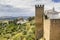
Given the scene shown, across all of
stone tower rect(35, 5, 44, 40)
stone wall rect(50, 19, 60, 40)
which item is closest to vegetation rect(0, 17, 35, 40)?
stone tower rect(35, 5, 44, 40)

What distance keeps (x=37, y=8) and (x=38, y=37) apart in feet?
7.53

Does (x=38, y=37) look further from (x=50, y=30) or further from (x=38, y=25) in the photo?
(x=50, y=30)

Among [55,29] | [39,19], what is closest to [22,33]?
[39,19]

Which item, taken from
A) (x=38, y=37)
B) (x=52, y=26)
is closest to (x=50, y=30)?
(x=52, y=26)

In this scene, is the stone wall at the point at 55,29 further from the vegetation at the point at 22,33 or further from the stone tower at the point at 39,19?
the vegetation at the point at 22,33

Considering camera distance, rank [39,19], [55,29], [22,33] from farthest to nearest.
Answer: [22,33], [39,19], [55,29]

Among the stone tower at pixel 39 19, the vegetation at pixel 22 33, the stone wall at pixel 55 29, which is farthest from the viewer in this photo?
the vegetation at pixel 22 33

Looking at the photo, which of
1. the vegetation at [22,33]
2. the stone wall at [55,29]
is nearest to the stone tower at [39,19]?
the vegetation at [22,33]

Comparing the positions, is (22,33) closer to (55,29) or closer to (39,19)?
(39,19)

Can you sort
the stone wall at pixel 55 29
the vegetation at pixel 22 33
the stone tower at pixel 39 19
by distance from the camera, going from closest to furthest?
the stone wall at pixel 55 29, the stone tower at pixel 39 19, the vegetation at pixel 22 33

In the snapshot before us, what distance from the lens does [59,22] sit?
10484mm

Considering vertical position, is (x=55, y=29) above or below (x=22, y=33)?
above

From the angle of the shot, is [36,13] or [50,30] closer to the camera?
[50,30]

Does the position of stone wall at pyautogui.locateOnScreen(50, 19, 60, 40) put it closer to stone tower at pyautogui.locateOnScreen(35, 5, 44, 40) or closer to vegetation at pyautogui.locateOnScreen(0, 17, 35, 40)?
stone tower at pyautogui.locateOnScreen(35, 5, 44, 40)
